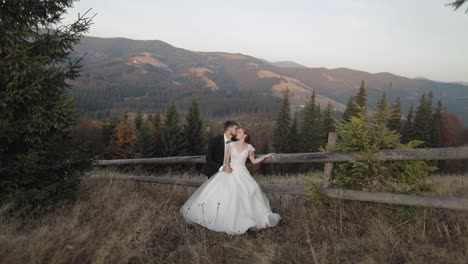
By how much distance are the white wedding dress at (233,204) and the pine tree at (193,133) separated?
49.6m

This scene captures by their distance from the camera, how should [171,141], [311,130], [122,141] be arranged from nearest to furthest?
1. [171,141]
2. [311,130]
3. [122,141]

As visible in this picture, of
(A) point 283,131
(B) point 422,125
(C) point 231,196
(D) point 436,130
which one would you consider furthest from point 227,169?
(D) point 436,130

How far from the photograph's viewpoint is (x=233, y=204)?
19.5ft

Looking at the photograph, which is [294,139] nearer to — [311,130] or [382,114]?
[311,130]

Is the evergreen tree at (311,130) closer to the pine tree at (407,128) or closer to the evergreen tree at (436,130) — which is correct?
the pine tree at (407,128)

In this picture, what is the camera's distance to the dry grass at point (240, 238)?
13.1 ft

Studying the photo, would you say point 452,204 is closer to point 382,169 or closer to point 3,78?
point 382,169

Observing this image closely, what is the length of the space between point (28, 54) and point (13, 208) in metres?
2.34

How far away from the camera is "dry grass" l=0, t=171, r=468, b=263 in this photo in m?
3.99

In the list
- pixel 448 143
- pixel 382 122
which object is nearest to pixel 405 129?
pixel 448 143

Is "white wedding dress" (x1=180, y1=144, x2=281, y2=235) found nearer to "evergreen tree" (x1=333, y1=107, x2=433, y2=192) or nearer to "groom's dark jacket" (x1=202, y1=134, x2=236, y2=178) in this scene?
"groom's dark jacket" (x1=202, y1=134, x2=236, y2=178)

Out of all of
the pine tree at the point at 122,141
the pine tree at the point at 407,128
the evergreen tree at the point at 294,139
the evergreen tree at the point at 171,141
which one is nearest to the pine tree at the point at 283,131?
the evergreen tree at the point at 294,139

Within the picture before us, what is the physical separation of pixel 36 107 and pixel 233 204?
3.29 meters

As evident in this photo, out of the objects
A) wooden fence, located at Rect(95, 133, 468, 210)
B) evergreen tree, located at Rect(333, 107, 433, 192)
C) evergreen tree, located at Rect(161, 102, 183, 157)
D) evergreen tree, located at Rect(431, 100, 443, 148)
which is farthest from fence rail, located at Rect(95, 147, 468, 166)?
evergreen tree, located at Rect(431, 100, 443, 148)
